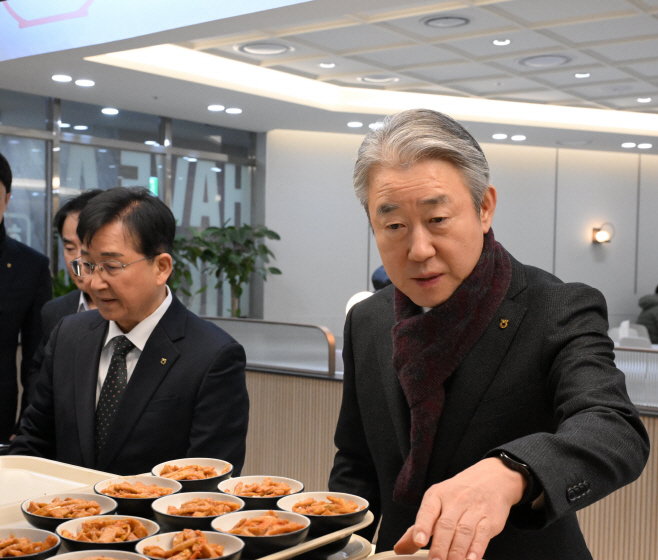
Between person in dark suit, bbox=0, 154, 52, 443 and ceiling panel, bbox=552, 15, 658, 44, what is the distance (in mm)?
4918

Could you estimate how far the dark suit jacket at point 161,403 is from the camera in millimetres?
2094

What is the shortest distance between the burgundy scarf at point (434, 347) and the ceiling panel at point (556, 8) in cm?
501

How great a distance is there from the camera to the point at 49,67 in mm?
7387

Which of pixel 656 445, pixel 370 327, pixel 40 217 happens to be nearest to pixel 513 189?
pixel 40 217

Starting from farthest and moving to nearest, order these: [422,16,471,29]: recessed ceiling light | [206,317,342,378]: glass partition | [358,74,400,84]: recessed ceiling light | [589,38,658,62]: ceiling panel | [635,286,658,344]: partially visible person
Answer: [635,286,658,344]: partially visible person < [358,74,400,84]: recessed ceiling light < [589,38,658,62]: ceiling panel < [422,16,471,29]: recessed ceiling light < [206,317,342,378]: glass partition

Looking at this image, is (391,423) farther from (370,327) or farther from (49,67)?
(49,67)

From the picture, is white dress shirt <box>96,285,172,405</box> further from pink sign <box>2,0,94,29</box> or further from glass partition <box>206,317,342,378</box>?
pink sign <box>2,0,94,29</box>

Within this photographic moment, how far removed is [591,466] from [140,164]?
31.2ft

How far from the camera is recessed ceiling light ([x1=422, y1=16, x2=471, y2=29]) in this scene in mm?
6271

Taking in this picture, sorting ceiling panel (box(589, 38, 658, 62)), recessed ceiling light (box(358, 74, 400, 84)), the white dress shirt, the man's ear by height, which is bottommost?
the white dress shirt

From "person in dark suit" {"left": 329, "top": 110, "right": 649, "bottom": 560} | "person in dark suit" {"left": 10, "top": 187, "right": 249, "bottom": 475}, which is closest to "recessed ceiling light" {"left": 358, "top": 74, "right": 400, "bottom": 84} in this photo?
"person in dark suit" {"left": 10, "top": 187, "right": 249, "bottom": 475}

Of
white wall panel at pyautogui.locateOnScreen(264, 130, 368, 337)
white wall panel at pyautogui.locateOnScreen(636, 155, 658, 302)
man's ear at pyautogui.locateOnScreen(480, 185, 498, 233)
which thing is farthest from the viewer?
white wall panel at pyautogui.locateOnScreen(636, 155, 658, 302)

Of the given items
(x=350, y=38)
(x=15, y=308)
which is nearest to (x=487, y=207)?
(x=15, y=308)

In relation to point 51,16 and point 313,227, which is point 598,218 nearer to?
point 313,227
